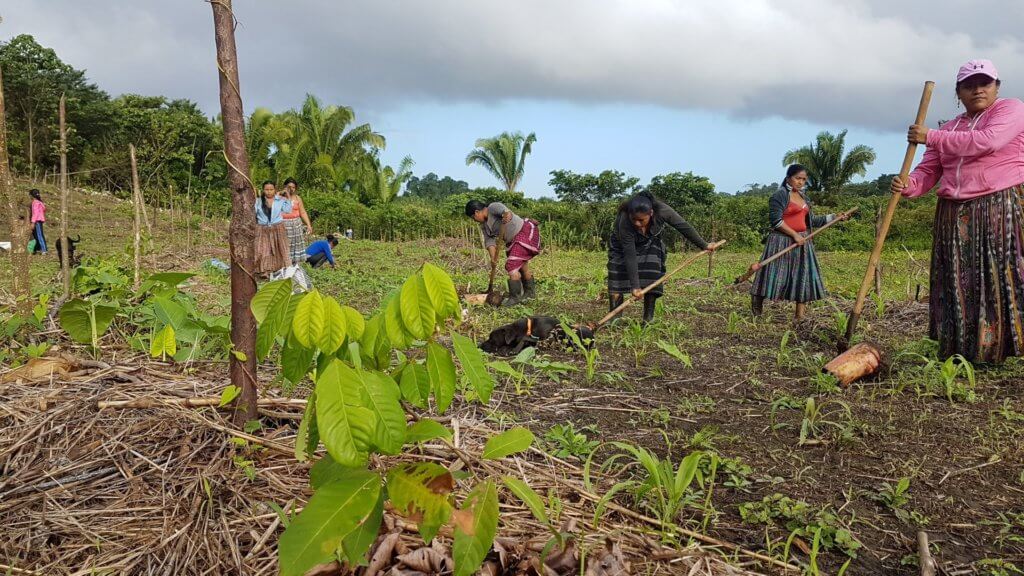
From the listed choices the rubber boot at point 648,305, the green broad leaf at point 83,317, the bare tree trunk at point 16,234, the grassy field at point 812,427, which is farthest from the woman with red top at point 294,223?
the green broad leaf at point 83,317

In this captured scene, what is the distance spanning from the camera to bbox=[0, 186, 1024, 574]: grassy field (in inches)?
80.8

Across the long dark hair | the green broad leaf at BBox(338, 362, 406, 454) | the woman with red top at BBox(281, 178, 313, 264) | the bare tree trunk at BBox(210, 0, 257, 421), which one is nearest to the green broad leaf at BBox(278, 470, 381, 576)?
the green broad leaf at BBox(338, 362, 406, 454)

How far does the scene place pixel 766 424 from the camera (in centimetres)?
295

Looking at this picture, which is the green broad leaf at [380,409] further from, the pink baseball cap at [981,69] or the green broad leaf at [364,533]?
the pink baseball cap at [981,69]

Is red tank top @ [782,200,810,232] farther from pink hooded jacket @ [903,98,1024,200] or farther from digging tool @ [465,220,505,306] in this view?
digging tool @ [465,220,505,306]

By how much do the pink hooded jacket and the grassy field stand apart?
1009mm

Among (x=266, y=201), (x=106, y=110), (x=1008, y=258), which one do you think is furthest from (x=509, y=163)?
(x=1008, y=258)

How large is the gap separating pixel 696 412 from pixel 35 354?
10.1 feet

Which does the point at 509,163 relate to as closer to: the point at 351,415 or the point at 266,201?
the point at 266,201

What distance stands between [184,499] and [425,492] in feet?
3.44

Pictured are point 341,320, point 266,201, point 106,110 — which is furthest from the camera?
point 106,110

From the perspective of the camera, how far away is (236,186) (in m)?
2.01

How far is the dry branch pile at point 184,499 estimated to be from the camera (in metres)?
1.71

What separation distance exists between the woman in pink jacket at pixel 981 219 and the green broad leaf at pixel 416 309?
3.51 metres
